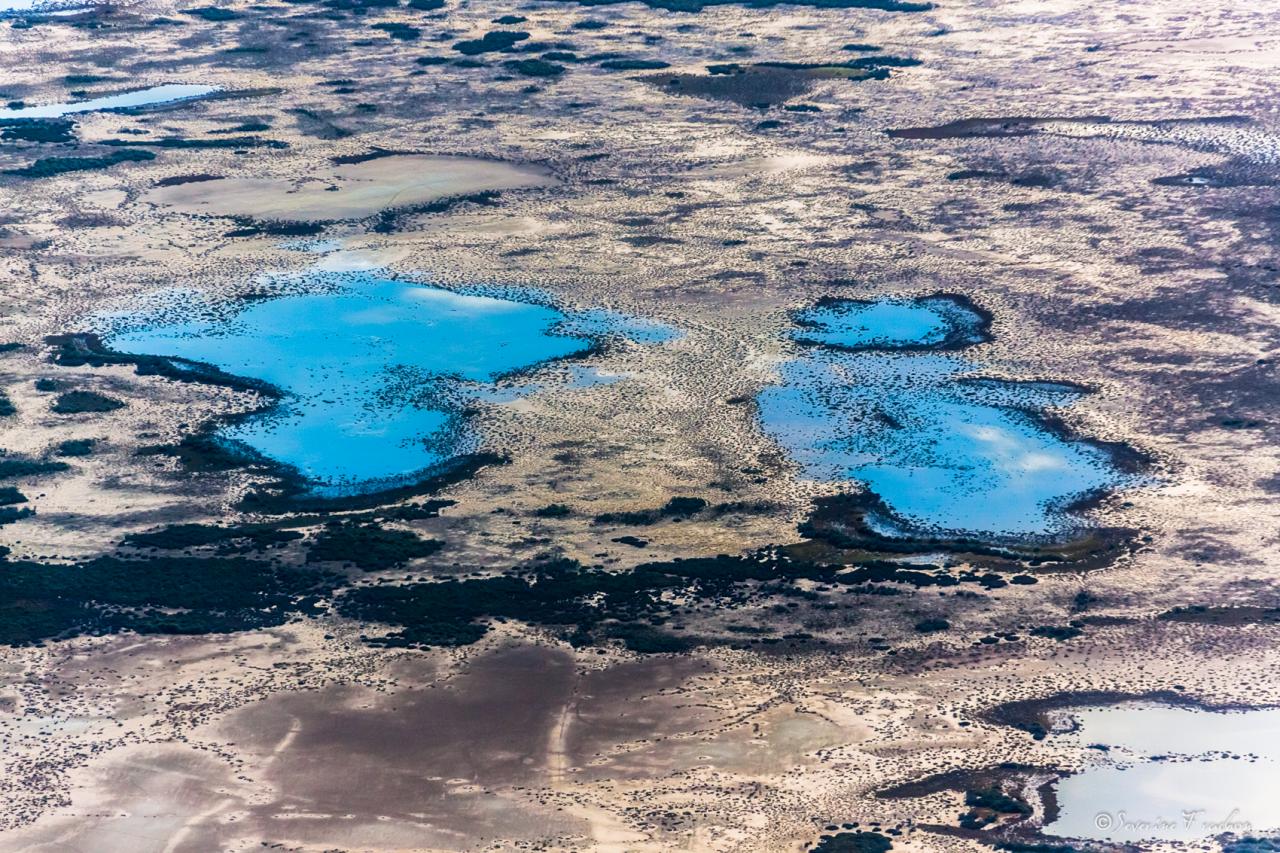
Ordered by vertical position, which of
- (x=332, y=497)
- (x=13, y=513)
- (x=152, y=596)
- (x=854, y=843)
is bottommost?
(x=854, y=843)

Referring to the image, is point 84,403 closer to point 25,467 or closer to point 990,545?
point 25,467

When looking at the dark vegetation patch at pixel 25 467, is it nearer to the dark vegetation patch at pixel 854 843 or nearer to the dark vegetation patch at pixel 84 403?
the dark vegetation patch at pixel 84 403

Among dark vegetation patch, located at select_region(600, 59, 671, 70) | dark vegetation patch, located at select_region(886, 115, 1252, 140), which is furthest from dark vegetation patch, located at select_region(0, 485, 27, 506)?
dark vegetation patch, located at select_region(600, 59, 671, 70)

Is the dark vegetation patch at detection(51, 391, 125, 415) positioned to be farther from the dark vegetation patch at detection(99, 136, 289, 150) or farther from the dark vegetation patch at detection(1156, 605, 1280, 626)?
the dark vegetation patch at detection(1156, 605, 1280, 626)

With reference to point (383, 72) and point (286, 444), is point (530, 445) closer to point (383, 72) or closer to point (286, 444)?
point (286, 444)

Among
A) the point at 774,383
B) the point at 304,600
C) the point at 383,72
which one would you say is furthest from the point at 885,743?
the point at 383,72

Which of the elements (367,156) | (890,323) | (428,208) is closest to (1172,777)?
(890,323)
